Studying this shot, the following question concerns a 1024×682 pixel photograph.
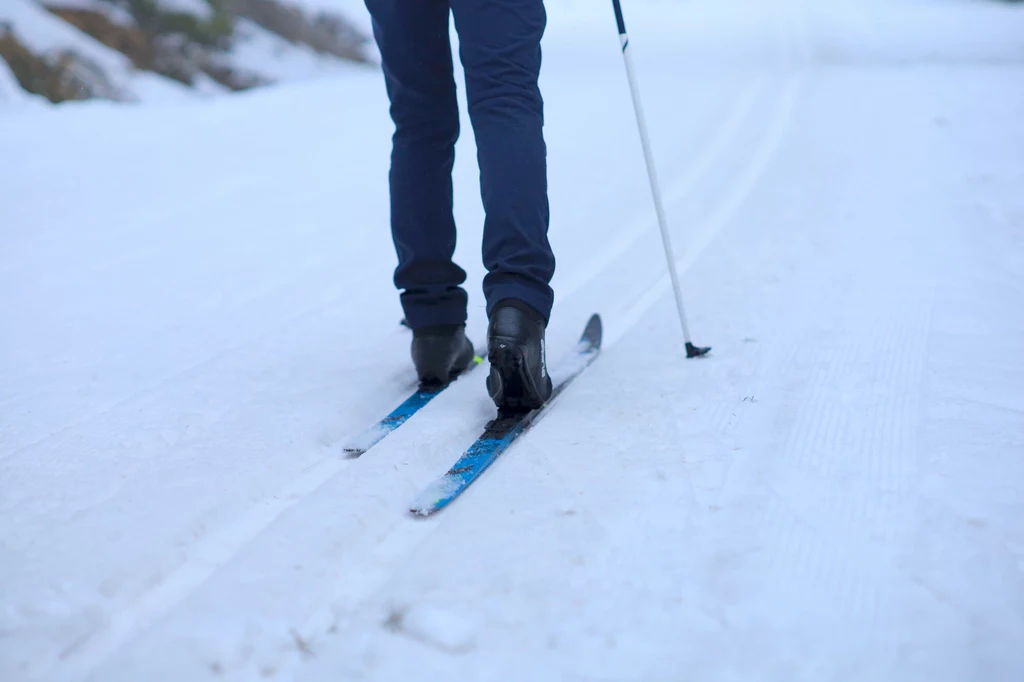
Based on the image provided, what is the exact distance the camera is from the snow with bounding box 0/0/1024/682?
1.04 metres

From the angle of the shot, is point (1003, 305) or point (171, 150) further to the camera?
point (171, 150)

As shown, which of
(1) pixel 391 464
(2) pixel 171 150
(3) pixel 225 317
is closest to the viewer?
(1) pixel 391 464

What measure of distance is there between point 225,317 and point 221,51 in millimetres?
7012

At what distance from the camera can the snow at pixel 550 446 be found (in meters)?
1.04

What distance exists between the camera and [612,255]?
10.2ft

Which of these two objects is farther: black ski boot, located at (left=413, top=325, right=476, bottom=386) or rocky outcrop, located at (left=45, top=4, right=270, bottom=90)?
rocky outcrop, located at (left=45, top=4, right=270, bottom=90)

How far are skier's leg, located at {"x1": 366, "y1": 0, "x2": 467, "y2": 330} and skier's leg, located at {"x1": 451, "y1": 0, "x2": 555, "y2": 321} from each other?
0.72ft

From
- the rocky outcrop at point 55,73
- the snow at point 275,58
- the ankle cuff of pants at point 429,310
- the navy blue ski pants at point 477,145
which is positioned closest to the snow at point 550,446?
the ankle cuff of pants at point 429,310

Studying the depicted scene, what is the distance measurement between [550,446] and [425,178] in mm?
719

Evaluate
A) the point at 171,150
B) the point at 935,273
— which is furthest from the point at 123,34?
the point at 935,273

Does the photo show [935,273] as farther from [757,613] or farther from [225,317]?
[225,317]

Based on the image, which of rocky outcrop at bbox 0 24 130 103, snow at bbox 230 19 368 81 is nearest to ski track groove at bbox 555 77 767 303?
snow at bbox 230 19 368 81

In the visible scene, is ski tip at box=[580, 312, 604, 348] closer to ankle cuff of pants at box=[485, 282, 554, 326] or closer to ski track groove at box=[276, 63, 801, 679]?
ski track groove at box=[276, 63, 801, 679]

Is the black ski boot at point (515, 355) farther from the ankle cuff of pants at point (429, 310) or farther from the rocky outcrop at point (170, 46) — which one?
the rocky outcrop at point (170, 46)
